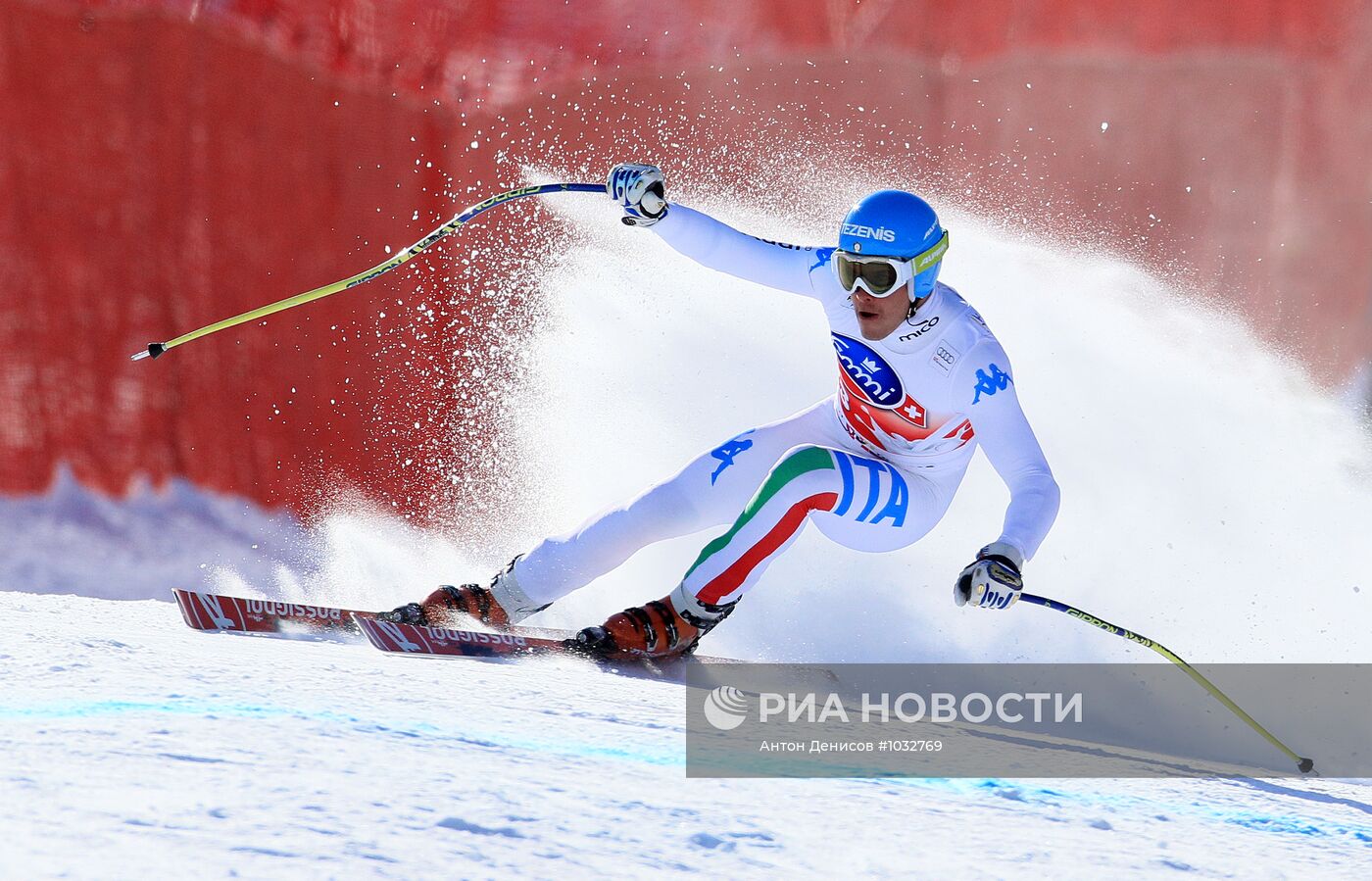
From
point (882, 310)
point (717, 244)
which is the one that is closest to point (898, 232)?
point (882, 310)

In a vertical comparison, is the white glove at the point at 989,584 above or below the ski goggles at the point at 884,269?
below

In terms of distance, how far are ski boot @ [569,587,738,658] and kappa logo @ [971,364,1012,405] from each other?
0.83 metres

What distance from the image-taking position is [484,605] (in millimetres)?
3322

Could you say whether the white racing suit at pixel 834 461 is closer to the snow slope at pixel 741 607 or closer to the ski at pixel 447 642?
the ski at pixel 447 642

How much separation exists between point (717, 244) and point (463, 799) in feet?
6.21

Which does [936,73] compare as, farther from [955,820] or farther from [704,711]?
[955,820]

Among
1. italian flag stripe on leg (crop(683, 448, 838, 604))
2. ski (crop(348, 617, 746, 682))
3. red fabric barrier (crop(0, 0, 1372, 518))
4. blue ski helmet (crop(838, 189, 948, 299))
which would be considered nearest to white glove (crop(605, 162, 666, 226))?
blue ski helmet (crop(838, 189, 948, 299))

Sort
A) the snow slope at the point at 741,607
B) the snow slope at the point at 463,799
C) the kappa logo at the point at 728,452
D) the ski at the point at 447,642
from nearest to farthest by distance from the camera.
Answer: the snow slope at the point at 463,799, the snow slope at the point at 741,607, the ski at the point at 447,642, the kappa logo at the point at 728,452

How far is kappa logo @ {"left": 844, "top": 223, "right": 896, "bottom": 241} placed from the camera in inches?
118

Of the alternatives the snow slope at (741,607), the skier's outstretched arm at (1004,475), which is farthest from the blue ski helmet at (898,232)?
the snow slope at (741,607)

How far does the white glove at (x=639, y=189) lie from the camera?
10.6 feet

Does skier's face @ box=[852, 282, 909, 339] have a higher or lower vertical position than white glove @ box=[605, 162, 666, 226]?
lower

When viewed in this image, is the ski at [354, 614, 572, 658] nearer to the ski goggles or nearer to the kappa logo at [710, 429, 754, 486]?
the kappa logo at [710, 429, 754, 486]

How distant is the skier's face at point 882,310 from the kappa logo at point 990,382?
0.23m
